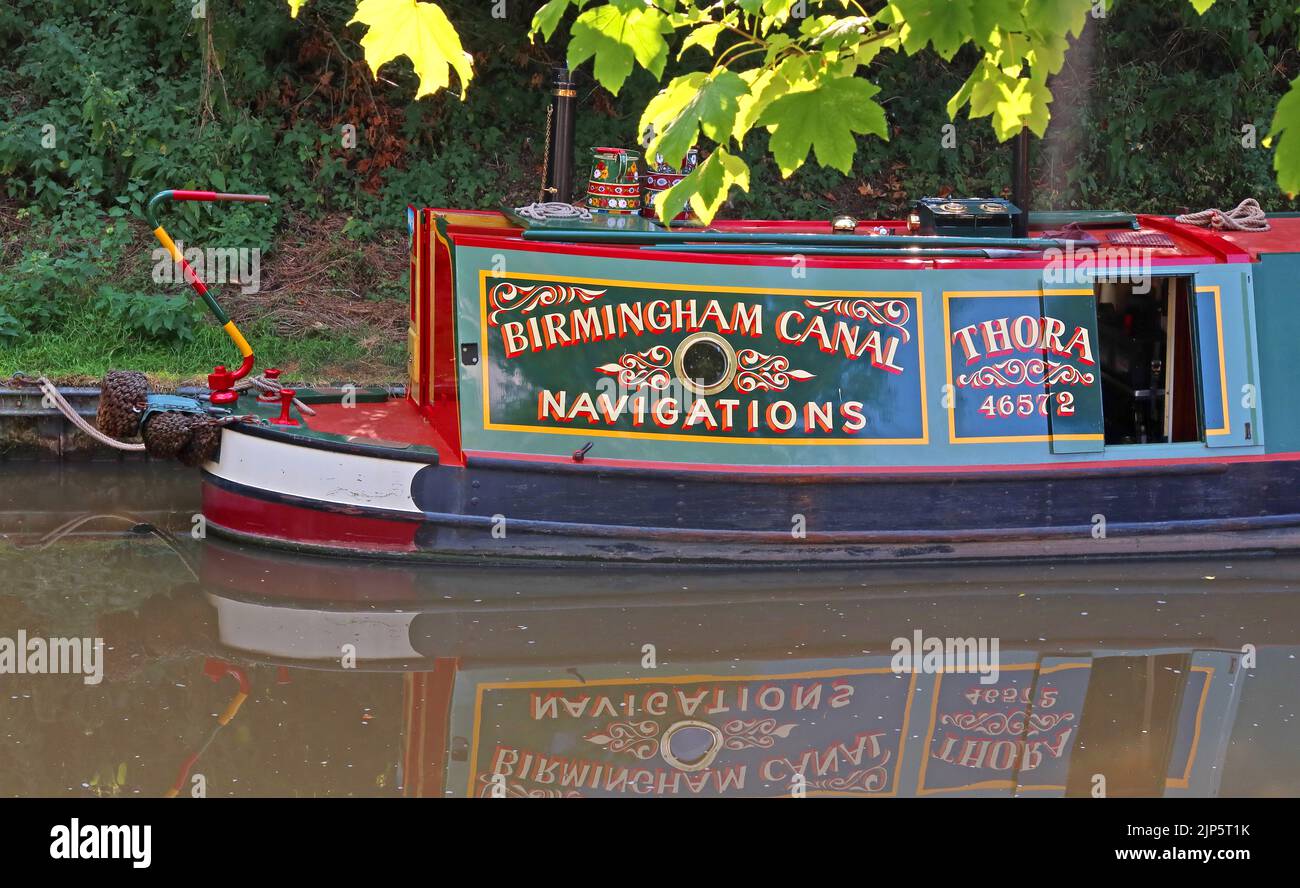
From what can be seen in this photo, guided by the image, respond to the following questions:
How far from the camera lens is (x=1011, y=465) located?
7.56 m

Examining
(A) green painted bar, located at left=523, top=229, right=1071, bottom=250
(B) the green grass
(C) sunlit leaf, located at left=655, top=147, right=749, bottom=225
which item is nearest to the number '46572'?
(A) green painted bar, located at left=523, top=229, right=1071, bottom=250

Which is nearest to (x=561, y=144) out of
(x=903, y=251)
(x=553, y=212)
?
(x=553, y=212)

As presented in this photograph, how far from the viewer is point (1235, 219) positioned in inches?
328

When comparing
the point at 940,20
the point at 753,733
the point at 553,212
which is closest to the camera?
the point at 940,20

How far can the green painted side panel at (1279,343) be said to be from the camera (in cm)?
776

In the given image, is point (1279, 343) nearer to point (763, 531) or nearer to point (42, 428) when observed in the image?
point (763, 531)

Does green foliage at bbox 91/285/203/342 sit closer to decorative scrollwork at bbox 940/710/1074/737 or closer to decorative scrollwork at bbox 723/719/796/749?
decorative scrollwork at bbox 723/719/796/749

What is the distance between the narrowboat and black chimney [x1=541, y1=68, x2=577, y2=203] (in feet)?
1.75

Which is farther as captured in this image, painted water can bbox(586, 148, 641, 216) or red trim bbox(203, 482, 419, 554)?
painted water can bbox(586, 148, 641, 216)

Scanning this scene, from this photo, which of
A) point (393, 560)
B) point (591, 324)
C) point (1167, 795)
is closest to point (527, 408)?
point (591, 324)

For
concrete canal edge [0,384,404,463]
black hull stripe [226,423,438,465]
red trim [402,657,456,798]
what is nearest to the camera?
red trim [402,657,456,798]

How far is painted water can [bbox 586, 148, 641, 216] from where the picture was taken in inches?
317

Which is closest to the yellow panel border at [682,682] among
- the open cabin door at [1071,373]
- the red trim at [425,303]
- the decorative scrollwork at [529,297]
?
the open cabin door at [1071,373]

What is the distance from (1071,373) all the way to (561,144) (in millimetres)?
3115
